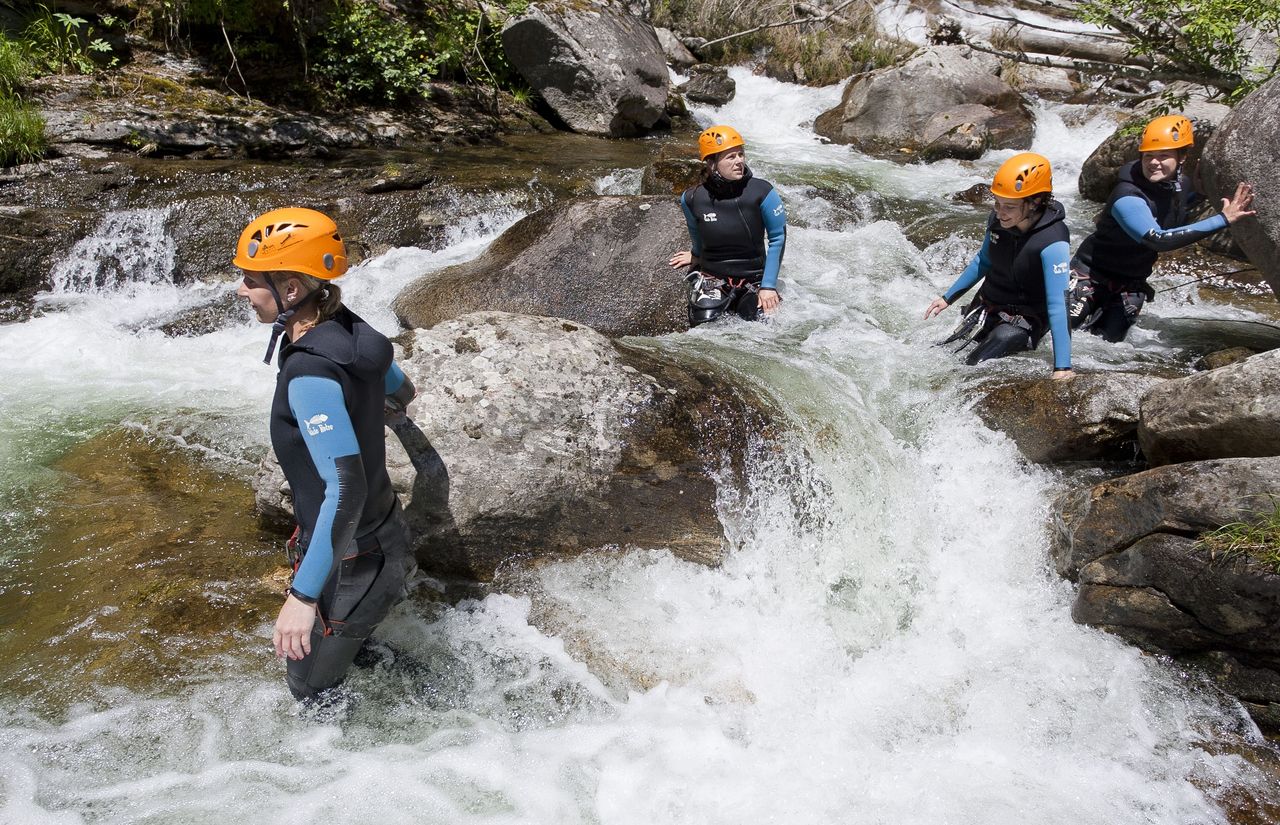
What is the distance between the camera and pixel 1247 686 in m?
3.43

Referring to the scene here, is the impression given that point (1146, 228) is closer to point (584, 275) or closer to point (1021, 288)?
point (1021, 288)

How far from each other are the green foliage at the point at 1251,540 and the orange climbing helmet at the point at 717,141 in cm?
367

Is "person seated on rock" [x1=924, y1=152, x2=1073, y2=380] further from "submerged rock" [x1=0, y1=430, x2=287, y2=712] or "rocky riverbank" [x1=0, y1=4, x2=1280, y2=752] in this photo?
"submerged rock" [x1=0, y1=430, x2=287, y2=712]

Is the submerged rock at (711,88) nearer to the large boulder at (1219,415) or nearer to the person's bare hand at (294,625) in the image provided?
the large boulder at (1219,415)

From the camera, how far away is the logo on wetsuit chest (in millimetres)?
2533

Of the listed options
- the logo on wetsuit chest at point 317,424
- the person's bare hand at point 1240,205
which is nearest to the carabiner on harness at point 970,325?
the person's bare hand at point 1240,205

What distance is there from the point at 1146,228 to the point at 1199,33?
2.41 metres

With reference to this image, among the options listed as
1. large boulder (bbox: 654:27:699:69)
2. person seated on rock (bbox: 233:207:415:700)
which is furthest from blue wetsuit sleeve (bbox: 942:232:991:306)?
large boulder (bbox: 654:27:699:69)

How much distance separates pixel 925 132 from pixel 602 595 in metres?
11.9

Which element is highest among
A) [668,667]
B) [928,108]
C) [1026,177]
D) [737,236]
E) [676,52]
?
[1026,177]

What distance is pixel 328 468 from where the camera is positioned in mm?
2562

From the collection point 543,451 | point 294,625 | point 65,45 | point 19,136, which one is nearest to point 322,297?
point 294,625

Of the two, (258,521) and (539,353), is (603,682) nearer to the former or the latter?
(539,353)

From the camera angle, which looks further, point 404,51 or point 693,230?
point 404,51
